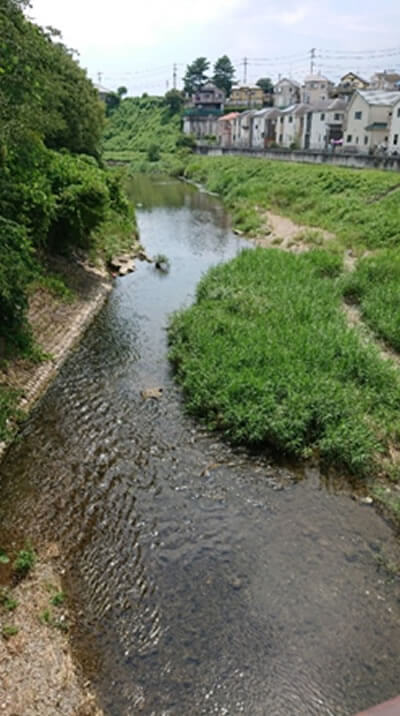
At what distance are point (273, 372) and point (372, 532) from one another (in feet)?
14.5

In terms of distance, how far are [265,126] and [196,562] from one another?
81925 mm

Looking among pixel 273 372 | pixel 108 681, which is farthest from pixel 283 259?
pixel 108 681

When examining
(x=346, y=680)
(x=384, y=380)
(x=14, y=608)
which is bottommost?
(x=346, y=680)

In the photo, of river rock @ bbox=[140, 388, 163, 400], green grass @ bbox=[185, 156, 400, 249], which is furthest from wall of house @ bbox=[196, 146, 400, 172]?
river rock @ bbox=[140, 388, 163, 400]

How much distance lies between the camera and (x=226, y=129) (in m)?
90.4

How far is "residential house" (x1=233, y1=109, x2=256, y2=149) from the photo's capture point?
81.9 meters

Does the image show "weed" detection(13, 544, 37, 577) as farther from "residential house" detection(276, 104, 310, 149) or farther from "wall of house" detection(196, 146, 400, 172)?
"residential house" detection(276, 104, 310, 149)

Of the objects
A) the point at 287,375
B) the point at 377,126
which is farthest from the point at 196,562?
the point at 377,126

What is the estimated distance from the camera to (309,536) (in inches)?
329

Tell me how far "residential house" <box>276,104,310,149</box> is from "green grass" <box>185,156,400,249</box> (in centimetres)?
2137

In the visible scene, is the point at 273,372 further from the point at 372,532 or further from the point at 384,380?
the point at 372,532

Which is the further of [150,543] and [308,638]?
[150,543]

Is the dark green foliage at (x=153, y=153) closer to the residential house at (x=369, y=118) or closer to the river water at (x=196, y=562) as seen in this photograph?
the residential house at (x=369, y=118)

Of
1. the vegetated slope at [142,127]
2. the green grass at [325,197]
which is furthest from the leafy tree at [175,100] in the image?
the green grass at [325,197]
